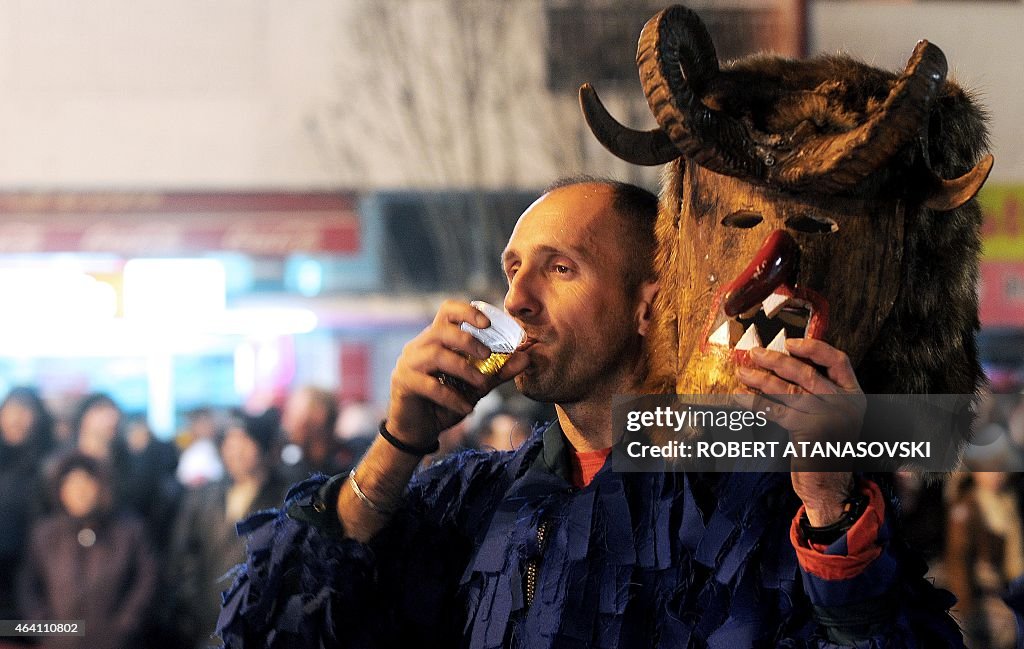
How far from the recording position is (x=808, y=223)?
1.51m

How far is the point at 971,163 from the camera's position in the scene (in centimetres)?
165

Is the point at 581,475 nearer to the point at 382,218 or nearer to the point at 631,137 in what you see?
the point at 631,137

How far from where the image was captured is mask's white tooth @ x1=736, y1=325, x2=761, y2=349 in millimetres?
1449

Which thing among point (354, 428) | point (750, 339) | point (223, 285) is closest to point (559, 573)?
point (750, 339)

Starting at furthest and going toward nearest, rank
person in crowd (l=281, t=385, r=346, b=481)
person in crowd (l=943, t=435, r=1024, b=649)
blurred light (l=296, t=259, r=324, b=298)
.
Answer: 1. blurred light (l=296, t=259, r=324, b=298)
2. person in crowd (l=281, t=385, r=346, b=481)
3. person in crowd (l=943, t=435, r=1024, b=649)

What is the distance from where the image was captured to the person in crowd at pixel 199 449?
5793 millimetres

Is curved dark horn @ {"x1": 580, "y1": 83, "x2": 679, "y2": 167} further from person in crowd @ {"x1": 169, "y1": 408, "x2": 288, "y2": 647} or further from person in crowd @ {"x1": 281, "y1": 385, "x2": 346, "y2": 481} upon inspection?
person in crowd @ {"x1": 281, "y1": 385, "x2": 346, "y2": 481}

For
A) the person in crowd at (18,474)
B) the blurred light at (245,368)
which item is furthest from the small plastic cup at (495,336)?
the blurred light at (245,368)

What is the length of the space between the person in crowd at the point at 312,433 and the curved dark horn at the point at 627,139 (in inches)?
133

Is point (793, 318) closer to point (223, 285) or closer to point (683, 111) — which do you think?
point (683, 111)

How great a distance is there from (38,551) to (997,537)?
3.31m

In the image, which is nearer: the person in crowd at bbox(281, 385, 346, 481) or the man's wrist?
the man's wrist

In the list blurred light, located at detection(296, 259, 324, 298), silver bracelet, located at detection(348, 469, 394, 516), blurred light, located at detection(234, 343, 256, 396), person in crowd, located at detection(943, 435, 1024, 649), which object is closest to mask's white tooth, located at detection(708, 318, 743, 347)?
silver bracelet, located at detection(348, 469, 394, 516)

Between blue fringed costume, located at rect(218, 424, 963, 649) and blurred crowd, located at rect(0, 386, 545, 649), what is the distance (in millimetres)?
1650
